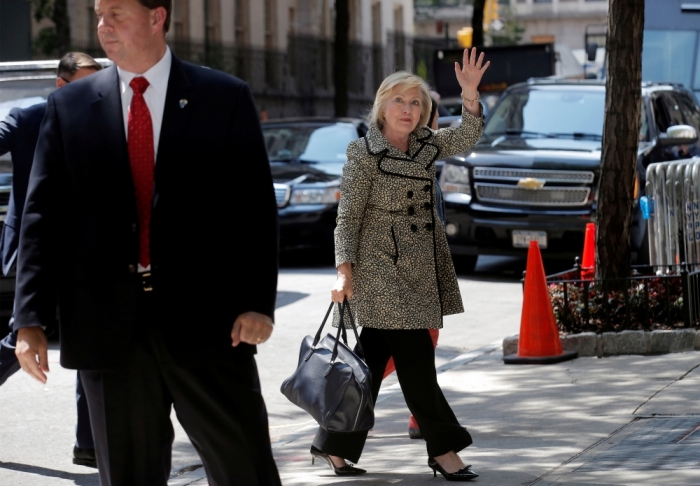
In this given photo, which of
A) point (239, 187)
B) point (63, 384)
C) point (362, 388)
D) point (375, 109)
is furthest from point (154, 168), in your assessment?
point (63, 384)

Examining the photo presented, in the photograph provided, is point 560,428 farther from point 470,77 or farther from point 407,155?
point 470,77

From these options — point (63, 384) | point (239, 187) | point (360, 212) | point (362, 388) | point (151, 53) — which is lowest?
point (63, 384)

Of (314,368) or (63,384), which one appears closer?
(314,368)

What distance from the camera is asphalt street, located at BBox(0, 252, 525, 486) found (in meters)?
6.46

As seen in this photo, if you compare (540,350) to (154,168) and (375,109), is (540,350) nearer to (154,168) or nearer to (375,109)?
(375,109)

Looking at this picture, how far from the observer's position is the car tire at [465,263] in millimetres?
14453

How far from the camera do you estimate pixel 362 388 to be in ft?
17.5

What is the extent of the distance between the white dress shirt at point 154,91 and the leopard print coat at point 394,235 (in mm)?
2053

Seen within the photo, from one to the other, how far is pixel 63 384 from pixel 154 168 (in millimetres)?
5085

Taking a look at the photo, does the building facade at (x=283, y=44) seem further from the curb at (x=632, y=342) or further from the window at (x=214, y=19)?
the curb at (x=632, y=342)

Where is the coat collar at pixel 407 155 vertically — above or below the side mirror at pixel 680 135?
above

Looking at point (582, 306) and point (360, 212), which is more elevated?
point (360, 212)

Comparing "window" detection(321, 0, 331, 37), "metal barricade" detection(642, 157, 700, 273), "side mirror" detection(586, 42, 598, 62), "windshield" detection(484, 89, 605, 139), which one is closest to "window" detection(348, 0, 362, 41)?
"window" detection(321, 0, 331, 37)

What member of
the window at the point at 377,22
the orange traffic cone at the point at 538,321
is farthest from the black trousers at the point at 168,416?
the window at the point at 377,22
